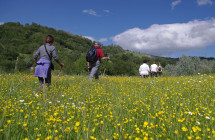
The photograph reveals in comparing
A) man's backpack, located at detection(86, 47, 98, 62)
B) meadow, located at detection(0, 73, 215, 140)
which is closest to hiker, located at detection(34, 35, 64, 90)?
meadow, located at detection(0, 73, 215, 140)

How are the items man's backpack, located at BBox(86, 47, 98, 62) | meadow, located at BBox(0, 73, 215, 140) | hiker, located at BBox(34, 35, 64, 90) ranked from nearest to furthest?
meadow, located at BBox(0, 73, 215, 140), hiker, located at BBox(34, 35, 64, 90), man's backpack, located at BBox(86, 47, 98, 62)

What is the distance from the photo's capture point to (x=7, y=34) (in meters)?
95.2

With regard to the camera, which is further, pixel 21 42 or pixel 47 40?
pixel 21 42

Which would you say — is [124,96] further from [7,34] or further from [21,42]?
[7,34]

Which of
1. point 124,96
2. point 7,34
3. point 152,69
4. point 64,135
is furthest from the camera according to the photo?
point 7,34

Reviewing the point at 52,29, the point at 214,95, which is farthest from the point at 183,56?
the point at 52,29

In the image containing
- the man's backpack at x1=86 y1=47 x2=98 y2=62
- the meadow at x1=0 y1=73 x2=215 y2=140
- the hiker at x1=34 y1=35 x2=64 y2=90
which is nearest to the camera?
the meadow at x1=0 y1=73 x2=215 y2=140

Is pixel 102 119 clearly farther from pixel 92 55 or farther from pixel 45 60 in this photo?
pixel 92 55

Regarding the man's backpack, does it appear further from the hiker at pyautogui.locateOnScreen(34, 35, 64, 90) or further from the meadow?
the meadow

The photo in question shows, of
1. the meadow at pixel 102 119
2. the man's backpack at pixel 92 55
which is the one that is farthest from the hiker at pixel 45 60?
the man's backpack at pixel 92 55

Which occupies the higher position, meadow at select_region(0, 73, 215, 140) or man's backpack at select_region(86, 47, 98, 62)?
man's backpack at select_region(86, 47, 98, 62)

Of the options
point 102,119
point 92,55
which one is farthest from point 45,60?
point 102,119

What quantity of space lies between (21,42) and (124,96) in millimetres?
98818

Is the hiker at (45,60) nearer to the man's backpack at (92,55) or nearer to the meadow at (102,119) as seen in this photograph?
the meadow at (102,119)
